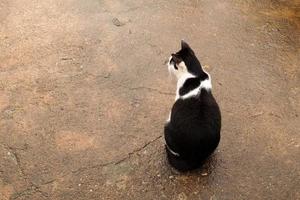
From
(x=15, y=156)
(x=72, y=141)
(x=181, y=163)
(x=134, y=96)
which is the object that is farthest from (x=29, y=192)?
(x=134, y=96)

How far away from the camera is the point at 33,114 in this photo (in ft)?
15.5

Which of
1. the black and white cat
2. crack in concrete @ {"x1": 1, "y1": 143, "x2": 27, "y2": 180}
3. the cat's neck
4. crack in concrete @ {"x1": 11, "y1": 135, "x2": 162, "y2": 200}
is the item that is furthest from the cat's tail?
crack in concrete @ {"x1": 1, "y1": 143, "x2": 27, "y2": 180}

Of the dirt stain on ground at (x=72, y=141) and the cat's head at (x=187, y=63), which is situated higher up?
the cat's head at (x=187, y=63)

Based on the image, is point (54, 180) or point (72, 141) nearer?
point (54, 180)

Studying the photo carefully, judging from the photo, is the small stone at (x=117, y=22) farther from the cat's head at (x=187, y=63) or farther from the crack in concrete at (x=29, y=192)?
the crack in concrete at (x=29, y=192)

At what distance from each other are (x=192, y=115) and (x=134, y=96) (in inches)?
49.4

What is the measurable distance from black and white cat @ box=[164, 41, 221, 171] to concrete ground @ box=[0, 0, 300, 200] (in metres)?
0.44

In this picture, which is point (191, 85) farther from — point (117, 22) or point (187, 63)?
point (117, 22)

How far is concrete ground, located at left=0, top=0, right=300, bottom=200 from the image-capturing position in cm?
421

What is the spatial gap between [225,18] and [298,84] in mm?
1381

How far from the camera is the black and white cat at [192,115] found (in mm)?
3799

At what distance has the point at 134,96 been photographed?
4.95m

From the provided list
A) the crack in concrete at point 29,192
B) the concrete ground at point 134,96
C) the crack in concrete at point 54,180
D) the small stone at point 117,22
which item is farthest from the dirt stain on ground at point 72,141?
the small stone at point 117,22

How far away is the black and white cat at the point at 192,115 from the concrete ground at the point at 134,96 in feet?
1.44
